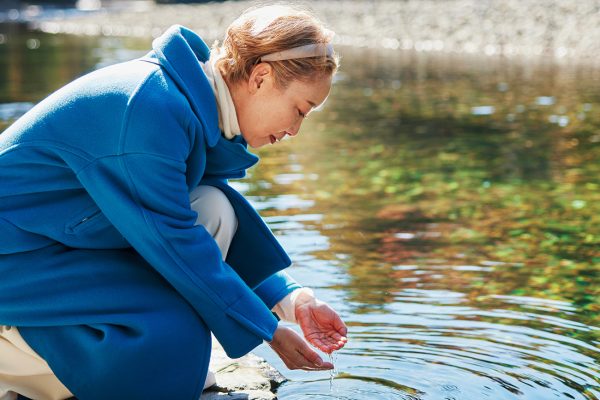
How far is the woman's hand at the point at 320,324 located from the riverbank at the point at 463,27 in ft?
40.3

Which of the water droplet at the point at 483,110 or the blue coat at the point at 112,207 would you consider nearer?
the blue coat at the point at 112,207

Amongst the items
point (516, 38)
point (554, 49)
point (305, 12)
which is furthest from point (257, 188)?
point (516, 38)

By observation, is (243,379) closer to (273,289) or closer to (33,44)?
(273,289)

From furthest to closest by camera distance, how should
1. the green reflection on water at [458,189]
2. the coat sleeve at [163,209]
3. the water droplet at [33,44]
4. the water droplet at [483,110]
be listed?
the water droplet at [33,44] < the water droplet at [483,110] < the green reflection on water at [458,189] < the coat sleeve at [163,209]

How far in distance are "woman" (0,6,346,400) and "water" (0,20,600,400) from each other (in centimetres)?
65

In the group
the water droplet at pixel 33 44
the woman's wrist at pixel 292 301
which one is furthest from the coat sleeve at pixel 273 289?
the water droplet at pixel 33 44

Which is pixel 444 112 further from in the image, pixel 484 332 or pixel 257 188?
pixel 484 332

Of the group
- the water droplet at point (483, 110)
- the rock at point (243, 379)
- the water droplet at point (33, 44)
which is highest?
the rock at point (243, 379)

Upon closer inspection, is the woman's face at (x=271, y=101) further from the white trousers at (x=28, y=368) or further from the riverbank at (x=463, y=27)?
the riverbank at (x=463, y=27)

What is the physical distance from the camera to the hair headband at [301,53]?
2.72 meters

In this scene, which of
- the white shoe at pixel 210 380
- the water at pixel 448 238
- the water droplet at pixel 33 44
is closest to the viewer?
the white shoe at pixel 210 380

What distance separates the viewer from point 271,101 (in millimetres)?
2799

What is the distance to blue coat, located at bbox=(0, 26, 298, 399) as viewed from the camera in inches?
101

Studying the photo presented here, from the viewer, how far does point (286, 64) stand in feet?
8.99
